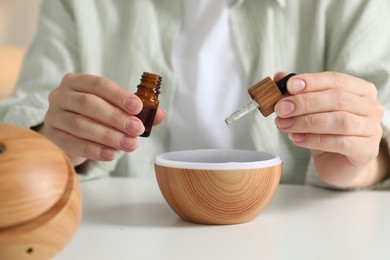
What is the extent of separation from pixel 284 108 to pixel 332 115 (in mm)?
83

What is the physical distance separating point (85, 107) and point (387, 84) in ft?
1.60

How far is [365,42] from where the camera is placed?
0.95 m

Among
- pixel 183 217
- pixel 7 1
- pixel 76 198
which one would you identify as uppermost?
pixel 76 198

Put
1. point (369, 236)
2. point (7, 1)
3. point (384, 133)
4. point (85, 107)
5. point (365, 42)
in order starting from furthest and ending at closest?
point (7, 1) → point (365, 42) → point (384, 133) → point (85, 107) → point (369, 236)

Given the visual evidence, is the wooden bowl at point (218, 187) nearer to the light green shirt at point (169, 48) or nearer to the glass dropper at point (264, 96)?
the glass dropper at point (264, 96)

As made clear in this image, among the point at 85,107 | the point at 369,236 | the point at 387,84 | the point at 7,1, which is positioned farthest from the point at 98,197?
the point at 7,1

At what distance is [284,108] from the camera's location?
626 millimetres

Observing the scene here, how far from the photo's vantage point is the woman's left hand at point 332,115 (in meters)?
0.65

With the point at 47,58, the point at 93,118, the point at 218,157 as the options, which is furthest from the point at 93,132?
the point at 47,58

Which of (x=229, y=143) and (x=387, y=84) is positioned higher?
(x=387, y=84)

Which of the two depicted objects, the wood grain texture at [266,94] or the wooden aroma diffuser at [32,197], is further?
the wood grain texture at [266,94]

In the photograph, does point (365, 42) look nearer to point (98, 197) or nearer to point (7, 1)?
point (98, 197)

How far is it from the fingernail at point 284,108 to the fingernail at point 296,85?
15 millimetres

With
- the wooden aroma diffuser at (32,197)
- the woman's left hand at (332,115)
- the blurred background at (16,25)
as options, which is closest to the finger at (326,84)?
the woman's left hand at (332,115)
